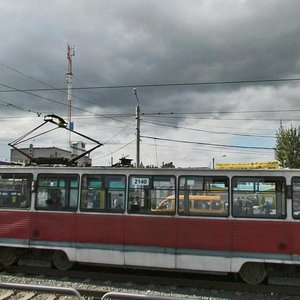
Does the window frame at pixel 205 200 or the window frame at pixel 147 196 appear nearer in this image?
the window frame at pixel 205 200

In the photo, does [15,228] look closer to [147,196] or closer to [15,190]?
[15,190]

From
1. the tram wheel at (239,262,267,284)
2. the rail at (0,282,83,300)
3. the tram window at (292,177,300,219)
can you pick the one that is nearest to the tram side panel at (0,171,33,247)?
the tram wheel at (239,262,267,284)

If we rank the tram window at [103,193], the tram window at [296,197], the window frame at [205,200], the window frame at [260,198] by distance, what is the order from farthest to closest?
the tram window at [103,193] < the window frame at [205,200] < the window frame at [260,198] < the tram window at [296,197]

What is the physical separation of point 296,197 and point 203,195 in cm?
204

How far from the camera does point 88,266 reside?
12.0 meters

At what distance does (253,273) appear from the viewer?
10195mm

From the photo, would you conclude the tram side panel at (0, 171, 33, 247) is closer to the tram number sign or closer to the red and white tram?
the red and white tram

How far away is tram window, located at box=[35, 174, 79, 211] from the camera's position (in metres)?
11.2

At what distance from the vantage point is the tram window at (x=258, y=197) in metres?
10.0

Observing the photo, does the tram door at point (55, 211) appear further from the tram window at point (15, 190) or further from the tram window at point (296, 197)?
the tram window at point (296, 197)

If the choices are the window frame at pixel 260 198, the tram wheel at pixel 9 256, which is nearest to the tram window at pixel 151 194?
the window frame at pixel 260 198

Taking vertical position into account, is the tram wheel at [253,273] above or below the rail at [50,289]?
below

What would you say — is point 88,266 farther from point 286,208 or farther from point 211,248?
point 286,208

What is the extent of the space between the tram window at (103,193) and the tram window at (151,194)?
25cm
